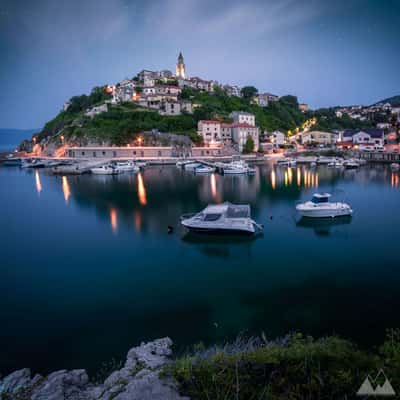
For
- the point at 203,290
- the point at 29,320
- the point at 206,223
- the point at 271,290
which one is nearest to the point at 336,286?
the point at 271,290

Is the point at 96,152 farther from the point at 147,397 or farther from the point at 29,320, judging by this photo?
the point at 147,397

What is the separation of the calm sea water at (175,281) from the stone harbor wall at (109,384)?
830mm

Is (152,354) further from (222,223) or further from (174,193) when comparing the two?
(174,193)

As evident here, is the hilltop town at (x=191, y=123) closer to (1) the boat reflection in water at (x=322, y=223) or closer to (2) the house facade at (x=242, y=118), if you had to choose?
(2) the house facade at (x=242, y=118)

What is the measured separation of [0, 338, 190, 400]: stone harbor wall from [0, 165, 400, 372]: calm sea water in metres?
0.83

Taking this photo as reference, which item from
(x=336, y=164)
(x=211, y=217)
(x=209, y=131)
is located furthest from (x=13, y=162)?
(x=336, y=164)

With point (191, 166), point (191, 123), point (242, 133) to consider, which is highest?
point (191, 123)

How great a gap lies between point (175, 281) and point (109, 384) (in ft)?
17.7

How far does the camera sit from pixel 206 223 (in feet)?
46.0

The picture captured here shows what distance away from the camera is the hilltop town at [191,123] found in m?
61.4

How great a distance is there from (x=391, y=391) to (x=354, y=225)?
15.2 metres

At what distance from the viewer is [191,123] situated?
220 feet

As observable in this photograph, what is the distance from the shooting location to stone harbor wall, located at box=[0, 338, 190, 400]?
4059mm

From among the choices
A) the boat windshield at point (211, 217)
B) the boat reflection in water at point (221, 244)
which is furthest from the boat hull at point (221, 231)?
the boat windshield at point (211, 217)
